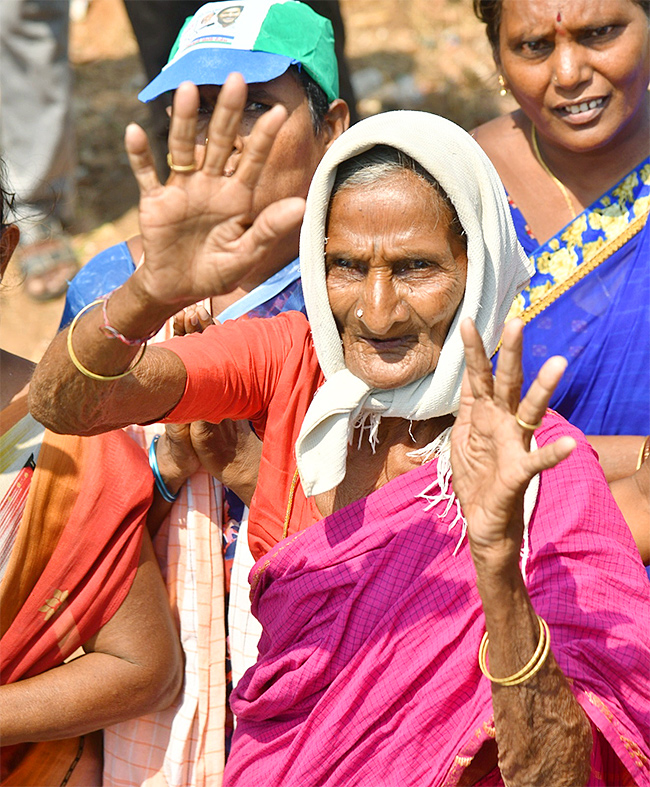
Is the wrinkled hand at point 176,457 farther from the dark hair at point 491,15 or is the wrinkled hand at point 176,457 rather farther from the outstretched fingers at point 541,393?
the dark hair at point 491,15

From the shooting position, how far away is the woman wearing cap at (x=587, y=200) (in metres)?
3.16

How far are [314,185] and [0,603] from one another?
1.16m

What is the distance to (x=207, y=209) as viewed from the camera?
1.76 metres

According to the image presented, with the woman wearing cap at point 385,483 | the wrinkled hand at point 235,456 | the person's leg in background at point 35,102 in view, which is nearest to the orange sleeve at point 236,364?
the woman wearing cap at point 385,483

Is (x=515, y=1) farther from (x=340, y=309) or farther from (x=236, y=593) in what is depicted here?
(x=236, y=593)

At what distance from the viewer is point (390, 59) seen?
22.9ft

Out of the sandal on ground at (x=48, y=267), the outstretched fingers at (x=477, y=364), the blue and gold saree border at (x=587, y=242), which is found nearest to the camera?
the outstretched fingers at (x=477, y=364)

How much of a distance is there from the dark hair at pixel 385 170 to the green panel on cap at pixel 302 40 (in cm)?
85

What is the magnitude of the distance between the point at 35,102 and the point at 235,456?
13.8 ft

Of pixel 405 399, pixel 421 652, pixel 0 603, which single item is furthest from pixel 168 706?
pixel 405 399

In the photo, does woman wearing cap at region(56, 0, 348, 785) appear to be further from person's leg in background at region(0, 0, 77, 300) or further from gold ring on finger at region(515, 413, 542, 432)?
person's leg in background at region(0, 0, 77, 300)

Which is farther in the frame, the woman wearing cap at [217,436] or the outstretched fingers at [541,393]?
the woman wearing cap at [217,436]

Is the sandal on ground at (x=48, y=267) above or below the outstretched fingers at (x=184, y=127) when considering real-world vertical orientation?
below

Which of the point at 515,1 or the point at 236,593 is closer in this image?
the point at 236,593
